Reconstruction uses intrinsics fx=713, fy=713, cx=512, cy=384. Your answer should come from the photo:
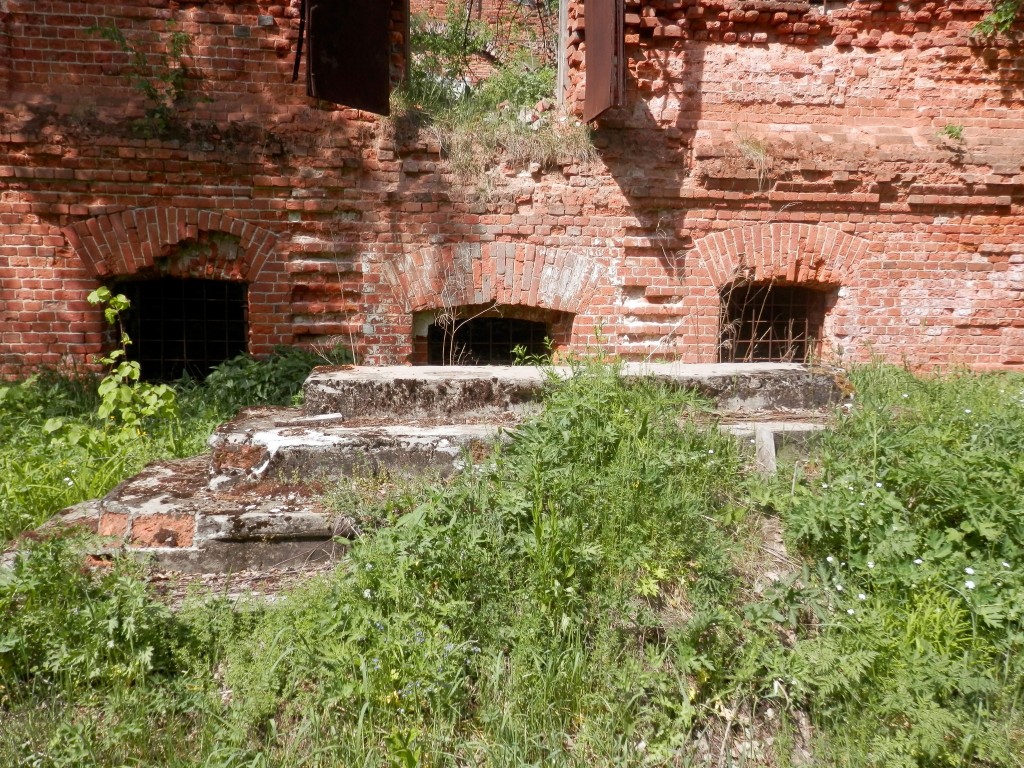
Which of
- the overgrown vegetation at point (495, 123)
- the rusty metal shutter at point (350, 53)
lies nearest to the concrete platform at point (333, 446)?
the rusty metal shutter at point (350, 53)

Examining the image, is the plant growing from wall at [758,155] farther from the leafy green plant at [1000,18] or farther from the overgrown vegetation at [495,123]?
the leafy green plant at [1000,18]

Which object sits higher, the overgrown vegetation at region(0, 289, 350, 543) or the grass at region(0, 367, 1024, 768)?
the overgrown vegetation at region(0, 289, 350, 543)

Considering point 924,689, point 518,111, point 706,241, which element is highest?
point 518,111

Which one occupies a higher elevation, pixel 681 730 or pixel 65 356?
pixel 65 356

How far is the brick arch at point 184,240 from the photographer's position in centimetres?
583

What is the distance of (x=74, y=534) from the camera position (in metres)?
2.75

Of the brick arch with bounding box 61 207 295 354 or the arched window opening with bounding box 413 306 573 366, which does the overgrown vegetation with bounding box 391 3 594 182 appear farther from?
the brick arch with bounding box 61 207 295 354

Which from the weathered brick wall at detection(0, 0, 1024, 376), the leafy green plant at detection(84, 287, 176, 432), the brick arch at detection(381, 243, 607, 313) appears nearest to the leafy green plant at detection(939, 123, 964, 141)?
the weathered brick wall at detection(0, 0, 1024, 376)

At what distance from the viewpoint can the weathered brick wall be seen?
5840mm

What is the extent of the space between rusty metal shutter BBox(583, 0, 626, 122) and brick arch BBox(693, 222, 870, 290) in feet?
5.02

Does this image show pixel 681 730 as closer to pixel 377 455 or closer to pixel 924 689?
pixel 924 689

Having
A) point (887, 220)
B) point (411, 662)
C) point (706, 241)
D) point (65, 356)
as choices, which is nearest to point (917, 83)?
point (887, 220)

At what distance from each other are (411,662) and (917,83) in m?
7.11

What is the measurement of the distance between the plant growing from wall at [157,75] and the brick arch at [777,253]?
4.64 metres
